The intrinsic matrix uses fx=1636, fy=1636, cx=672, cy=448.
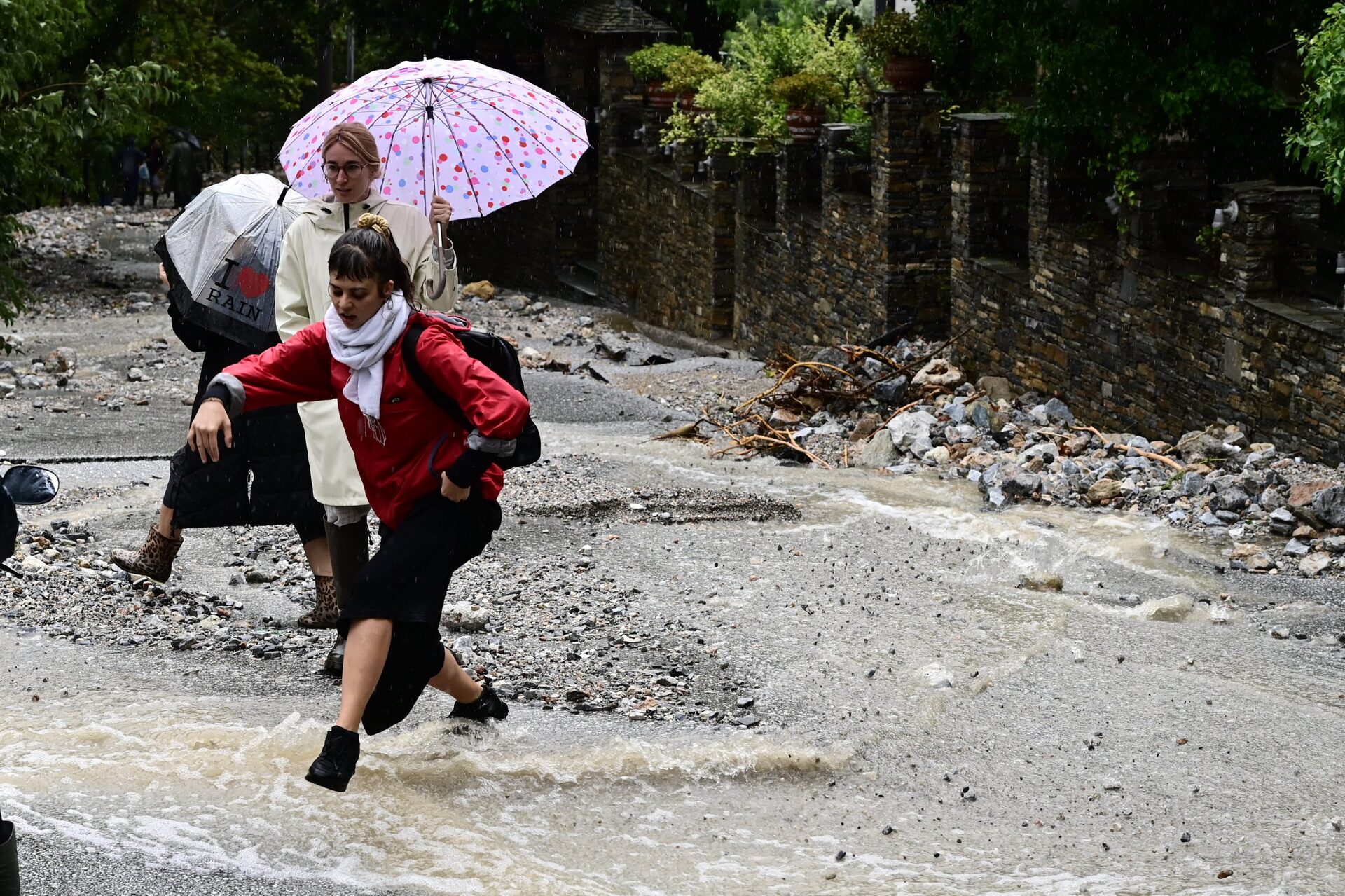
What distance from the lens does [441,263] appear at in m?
5.89

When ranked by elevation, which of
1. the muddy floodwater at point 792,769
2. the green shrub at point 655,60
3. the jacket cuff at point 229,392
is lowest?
the muddy floodwater at point 792,769

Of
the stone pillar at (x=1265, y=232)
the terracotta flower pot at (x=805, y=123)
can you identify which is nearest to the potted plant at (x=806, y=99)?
the terracotta flower pot at (x=805, y=123)

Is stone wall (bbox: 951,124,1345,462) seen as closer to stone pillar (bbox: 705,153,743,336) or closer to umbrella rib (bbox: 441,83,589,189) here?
umbrella rib (bbox: 441,83,589,189)

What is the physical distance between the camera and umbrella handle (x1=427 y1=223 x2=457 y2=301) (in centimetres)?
582

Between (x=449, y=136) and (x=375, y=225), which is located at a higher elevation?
(x=449, y=136)

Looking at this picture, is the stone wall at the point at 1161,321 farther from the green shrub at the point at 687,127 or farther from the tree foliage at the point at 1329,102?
the green shrub at the point at 687,127

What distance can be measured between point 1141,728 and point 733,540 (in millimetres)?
3315

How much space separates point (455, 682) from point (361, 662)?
0.63 metres

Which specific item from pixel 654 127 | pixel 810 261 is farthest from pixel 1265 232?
pixel 654 127

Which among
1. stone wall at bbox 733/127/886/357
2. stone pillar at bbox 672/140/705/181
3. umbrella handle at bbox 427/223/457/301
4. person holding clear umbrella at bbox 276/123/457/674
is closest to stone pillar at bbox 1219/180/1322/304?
stone wall at bbox 733/127/886/357

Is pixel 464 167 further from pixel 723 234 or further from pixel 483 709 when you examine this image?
pixel 723 234

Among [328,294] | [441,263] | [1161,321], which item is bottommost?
[1161,321]

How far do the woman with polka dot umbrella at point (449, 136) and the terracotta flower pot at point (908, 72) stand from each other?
8303 millimetres

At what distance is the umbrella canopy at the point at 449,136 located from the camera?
21.6ft
